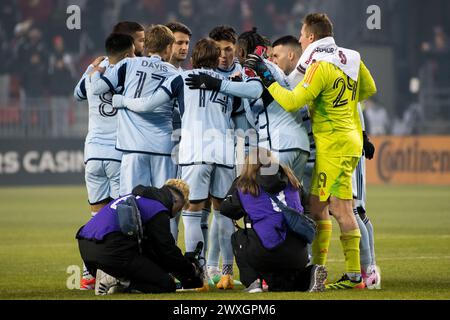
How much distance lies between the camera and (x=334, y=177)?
930 centimetres

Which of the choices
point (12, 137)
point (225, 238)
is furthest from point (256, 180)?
point (12, 137)

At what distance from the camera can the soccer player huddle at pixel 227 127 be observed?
933 centimetres

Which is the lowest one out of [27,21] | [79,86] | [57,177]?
[57,177]

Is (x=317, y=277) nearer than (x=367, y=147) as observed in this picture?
Yes

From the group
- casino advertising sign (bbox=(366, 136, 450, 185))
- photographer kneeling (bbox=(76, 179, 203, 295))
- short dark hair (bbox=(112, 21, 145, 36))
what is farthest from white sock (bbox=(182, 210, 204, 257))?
casino advertising sign (bbox=(366, 136, 450, 185))

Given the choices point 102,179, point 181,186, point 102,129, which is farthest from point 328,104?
point 102,179

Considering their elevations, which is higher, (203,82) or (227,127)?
(203,82)

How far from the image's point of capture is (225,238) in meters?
10.1

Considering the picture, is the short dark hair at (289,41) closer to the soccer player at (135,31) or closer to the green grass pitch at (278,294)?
the soccer player at (135,31)

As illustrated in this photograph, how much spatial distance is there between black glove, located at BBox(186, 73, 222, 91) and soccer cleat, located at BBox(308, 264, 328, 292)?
1876 mm

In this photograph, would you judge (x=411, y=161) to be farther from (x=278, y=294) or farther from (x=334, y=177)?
(x=278, y=294)

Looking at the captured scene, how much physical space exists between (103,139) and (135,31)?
1.16m
